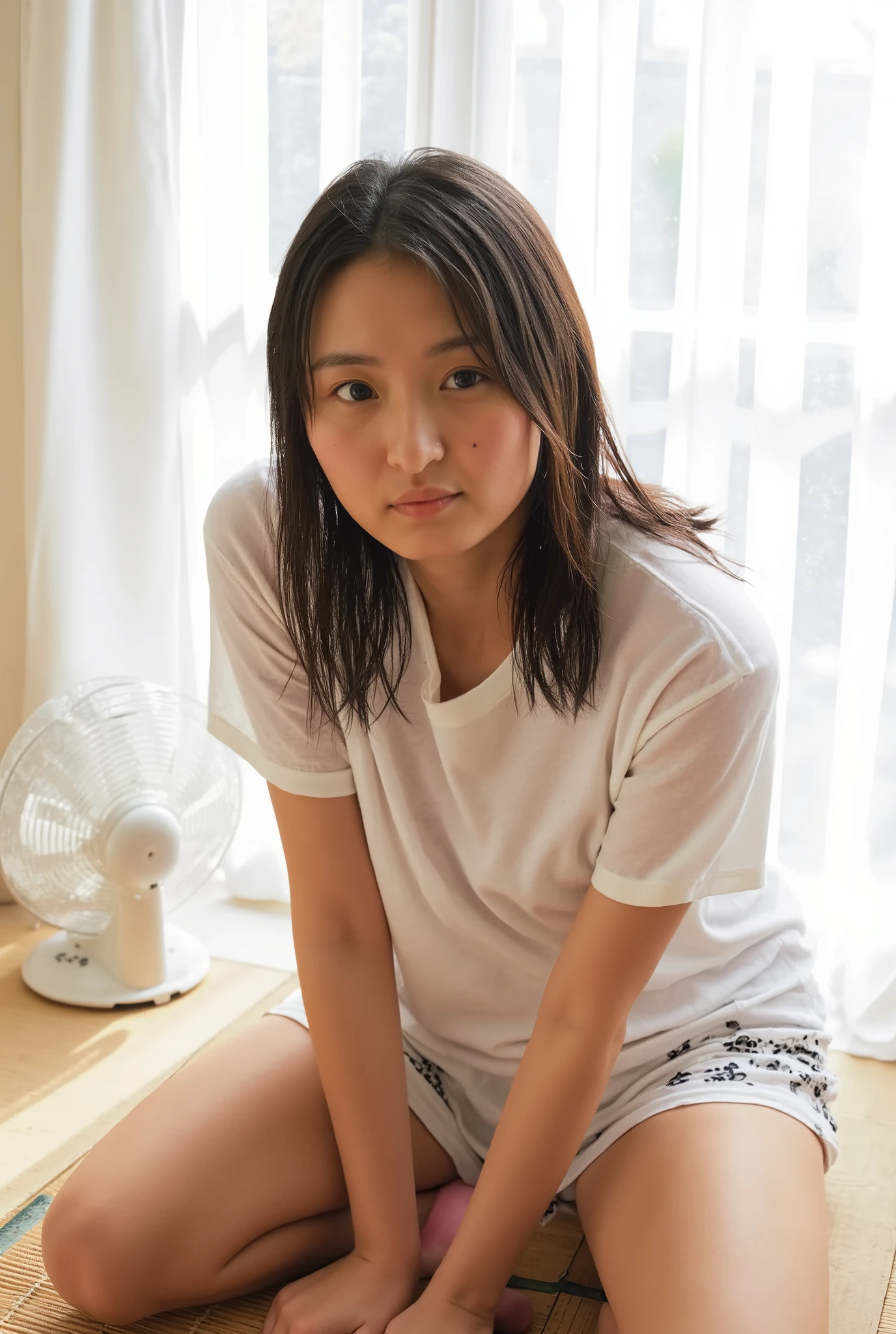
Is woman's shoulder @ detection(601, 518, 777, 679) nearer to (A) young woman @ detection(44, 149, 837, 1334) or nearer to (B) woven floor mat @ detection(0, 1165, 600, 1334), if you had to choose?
(A) young woman @ detection(44, 149, 837, 1334)

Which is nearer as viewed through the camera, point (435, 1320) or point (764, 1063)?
point (435, 1320)

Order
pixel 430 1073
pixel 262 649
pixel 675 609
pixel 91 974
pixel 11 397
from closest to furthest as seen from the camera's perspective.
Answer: pixel 675 609
pixel 262 649
pixel 430 1073
pixel 91 974
pixel 11 397

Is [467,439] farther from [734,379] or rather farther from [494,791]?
[734,379]

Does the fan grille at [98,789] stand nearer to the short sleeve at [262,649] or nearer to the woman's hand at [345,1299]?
the short sleeve at [262,649]

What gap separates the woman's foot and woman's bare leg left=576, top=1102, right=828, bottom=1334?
0.09 metres

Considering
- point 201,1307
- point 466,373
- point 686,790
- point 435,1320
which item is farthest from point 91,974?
point 466,373

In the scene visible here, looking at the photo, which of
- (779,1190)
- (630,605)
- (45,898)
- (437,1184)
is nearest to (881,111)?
(630,605)

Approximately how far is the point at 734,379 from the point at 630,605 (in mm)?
898

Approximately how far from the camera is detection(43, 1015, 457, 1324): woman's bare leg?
131cm

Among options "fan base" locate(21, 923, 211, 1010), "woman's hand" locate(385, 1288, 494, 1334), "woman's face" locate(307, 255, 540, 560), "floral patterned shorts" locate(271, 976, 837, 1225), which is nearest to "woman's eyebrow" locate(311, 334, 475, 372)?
"woman's face" locate(307, 255, 540, 560)

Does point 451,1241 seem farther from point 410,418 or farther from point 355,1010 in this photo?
point 410,418

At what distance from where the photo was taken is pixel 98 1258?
4.24ft

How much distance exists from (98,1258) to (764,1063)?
2.32 ft

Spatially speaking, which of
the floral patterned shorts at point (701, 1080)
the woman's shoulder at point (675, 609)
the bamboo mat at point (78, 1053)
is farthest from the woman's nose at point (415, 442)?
the bamboo mat at point (78, 1053)
